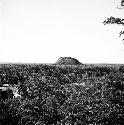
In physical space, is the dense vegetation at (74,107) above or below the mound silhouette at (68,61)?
below

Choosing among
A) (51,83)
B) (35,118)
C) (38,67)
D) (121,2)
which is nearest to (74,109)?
(35,118)

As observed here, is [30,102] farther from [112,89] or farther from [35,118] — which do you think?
[112,89]

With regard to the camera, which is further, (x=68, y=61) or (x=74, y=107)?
(x=68, y=61)

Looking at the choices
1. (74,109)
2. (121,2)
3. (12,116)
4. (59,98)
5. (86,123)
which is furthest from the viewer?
(121,2)

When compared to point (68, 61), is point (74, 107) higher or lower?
lower

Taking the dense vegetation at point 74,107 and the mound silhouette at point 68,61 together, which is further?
the mound silhouette at point 68,61

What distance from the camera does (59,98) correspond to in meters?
9.74

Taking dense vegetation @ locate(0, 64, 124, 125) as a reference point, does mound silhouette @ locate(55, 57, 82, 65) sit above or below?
above

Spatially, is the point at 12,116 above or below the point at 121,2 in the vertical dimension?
below

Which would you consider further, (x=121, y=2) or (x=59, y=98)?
(x=121, y=2)

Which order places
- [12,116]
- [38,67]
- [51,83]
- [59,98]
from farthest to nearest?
[38,67] < [51,83] < [59,98] < [12,116]

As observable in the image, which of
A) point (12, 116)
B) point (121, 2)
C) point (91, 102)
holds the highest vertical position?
point (121, 2)

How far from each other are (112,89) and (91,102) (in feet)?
5.37

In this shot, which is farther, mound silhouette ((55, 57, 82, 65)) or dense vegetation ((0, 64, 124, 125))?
mound silhouette ((55, 57, 82, 65))
